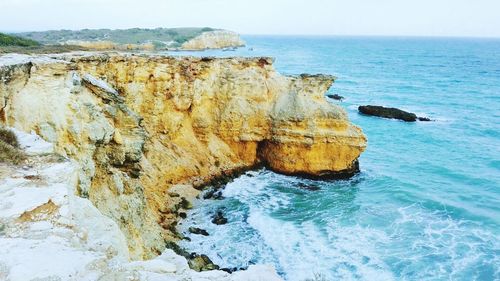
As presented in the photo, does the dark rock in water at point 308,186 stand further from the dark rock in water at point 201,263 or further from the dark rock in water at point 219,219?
the dark rock in water at point 201,263

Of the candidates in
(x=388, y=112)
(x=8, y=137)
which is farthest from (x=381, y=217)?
(x=388, y=112)

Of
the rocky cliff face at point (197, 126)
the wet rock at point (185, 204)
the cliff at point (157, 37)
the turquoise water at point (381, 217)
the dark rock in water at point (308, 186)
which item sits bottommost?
the turquoise water at point (381, 217)

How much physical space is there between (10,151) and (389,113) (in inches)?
1489

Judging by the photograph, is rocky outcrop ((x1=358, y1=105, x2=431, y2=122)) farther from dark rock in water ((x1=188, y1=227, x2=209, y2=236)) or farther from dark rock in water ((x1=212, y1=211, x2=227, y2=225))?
dark rock in water ((x1=188, y1=227, x2=209, y2=236))

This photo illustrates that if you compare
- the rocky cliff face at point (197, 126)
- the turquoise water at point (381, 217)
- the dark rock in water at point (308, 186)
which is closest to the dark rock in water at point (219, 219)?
the turquoise water at point (381, 217)

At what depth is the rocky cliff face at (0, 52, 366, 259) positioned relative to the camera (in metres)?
14.8

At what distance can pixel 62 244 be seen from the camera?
7.05 m

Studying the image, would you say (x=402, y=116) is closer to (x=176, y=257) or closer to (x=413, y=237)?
(x=413, y=237)

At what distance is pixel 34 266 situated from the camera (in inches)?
255

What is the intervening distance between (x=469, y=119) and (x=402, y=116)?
248 inches

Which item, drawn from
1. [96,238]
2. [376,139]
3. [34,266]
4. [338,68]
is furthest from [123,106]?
[338,68]

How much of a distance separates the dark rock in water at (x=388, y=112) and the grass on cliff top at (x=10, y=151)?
119 ft

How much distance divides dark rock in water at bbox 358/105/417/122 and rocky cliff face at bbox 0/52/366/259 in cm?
1734

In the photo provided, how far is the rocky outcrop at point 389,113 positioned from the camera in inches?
1614
